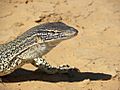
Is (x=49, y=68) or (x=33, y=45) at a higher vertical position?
(x=33, y=45)

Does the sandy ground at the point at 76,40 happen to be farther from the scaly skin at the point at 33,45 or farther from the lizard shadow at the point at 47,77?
the scaly skin at the point at 33,45

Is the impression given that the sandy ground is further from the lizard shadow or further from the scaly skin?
the scaly skin

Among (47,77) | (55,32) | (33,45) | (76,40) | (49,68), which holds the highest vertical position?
(55,32)

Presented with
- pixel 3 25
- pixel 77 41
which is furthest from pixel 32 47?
pixel 3 25

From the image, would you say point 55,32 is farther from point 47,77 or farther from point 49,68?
point 47,77

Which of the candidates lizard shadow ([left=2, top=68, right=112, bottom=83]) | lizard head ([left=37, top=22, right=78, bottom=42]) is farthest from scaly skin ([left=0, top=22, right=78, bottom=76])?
Result: lizard shadow ([left=2, top=68, right=112, bottom=83])

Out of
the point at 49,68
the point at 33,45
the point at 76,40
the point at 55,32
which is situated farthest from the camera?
the point at 76,40

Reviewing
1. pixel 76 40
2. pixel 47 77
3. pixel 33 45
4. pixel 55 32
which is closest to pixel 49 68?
pixel 47 77
